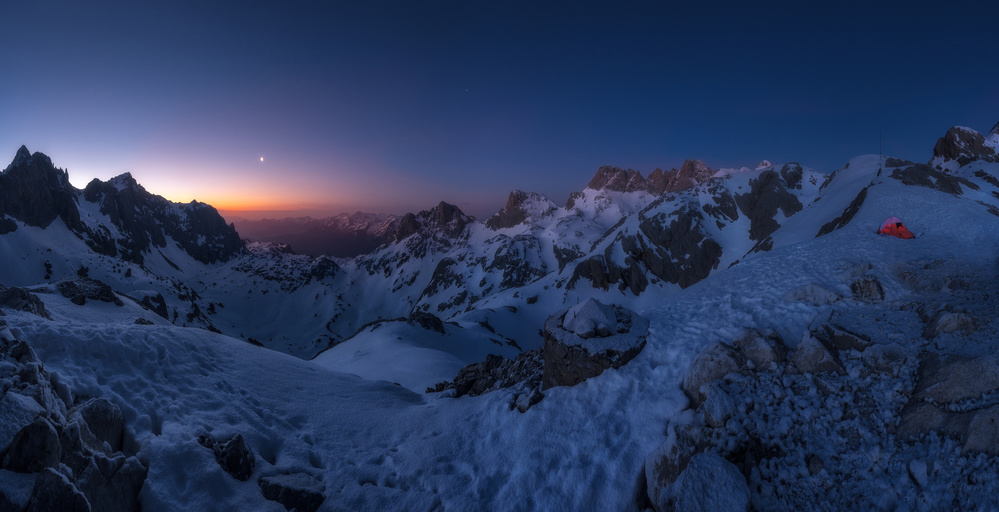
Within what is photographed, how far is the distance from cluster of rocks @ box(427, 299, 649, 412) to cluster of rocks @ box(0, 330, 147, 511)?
9.72 meters

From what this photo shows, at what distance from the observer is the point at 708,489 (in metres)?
7.29

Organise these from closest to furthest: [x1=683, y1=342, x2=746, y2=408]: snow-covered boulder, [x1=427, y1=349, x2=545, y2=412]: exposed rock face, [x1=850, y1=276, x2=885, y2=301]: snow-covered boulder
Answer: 1. [x1=683, y1=342, x2=746, y2=408]: snow-covered boulder
2. [x1=427, y1=349, x2=545, y2=412]: exposed rock face
3. [x1=850, y1=276, x2=885, y2=301]: snow-covered boulder

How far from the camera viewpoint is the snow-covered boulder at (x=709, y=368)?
1050 centimetres

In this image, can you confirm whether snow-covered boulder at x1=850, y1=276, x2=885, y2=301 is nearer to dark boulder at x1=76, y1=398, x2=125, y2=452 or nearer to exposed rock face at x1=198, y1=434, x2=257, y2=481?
exposed rock face at x1=198, y1=434, x2=257, y2=481

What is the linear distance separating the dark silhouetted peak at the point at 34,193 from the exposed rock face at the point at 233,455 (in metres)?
174

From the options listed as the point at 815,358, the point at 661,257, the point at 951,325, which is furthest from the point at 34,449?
the point at 661,257

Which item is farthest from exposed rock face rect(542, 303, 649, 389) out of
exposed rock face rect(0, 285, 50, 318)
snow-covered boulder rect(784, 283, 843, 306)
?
exposed rock face rect(0, 285, 50, 318)

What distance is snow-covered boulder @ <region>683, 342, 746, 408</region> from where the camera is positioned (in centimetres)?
1050

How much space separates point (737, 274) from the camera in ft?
61.9

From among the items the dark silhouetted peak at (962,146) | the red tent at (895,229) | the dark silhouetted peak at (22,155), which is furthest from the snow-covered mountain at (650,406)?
the dark silhouetted peak at (22,155)

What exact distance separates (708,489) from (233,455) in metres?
10.5

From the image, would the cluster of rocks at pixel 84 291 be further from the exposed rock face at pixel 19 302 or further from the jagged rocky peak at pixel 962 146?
the jagged rocky peak at pixel 962 146

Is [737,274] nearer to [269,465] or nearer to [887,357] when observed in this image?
[887,357]

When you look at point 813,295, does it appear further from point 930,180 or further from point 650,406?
point 930,180
